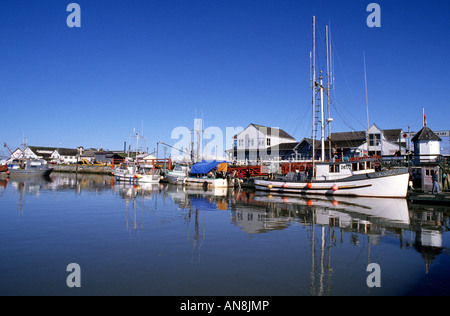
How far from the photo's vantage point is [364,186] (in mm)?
30172

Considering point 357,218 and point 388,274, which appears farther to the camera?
point 357,218

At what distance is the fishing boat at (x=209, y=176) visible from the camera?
4475 cm

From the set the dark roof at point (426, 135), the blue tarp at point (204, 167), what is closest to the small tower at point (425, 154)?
the dark roof at point (426, 135)

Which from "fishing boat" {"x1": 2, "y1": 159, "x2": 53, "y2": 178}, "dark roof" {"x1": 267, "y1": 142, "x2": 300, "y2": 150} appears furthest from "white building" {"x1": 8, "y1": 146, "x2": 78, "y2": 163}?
"dark roof" {"x1": 267, "y1": 142, "x2": 300, "y2": 150}

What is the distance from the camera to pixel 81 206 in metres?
24.6

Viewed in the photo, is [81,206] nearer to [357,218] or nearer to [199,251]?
[199,251]

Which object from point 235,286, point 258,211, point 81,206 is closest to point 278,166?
point 258,211

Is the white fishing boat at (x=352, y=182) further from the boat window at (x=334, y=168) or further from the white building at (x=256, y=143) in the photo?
the white building at (x=256, y=143)

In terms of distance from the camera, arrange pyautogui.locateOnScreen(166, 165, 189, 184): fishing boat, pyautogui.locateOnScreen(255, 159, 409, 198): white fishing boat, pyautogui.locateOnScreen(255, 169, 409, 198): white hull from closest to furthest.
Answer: pyautogui.locateOnScreen(255, 169, 409, 198): white hull → pyautogui.locateOnScreen(255, 159, 409, 198): white fishing boat → pyautogui.locateOnScreen(166, 165, 189, 184): fishing boat

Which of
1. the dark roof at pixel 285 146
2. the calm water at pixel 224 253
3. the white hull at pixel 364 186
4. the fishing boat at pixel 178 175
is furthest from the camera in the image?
the dark roof at pixel 285 146

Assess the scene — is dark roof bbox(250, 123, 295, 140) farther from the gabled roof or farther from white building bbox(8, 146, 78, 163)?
white building bbox(8, 146, 78, 163)

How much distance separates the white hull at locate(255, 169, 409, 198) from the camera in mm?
28297

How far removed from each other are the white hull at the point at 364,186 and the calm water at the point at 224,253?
8248 millimetres
